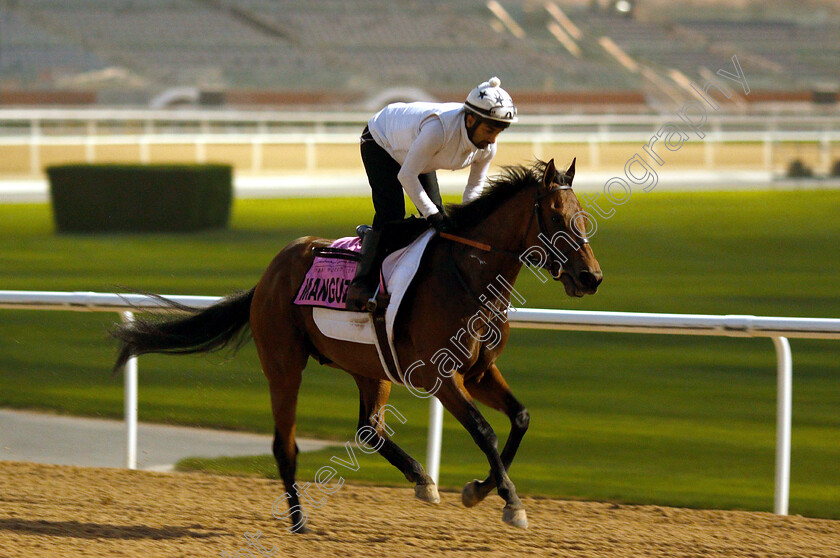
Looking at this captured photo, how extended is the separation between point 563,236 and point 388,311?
688 mm

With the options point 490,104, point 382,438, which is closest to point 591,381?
point 382,438

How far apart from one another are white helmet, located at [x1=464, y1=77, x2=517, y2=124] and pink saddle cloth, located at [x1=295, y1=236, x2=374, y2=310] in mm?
754

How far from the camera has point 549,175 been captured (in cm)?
359

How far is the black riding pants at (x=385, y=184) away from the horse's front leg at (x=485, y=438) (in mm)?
714

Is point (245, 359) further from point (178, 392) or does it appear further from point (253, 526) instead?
point (253, 526)

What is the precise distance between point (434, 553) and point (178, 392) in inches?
134

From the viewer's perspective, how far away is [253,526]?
12.9 feet

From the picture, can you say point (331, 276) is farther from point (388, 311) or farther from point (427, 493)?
point (427, 493)

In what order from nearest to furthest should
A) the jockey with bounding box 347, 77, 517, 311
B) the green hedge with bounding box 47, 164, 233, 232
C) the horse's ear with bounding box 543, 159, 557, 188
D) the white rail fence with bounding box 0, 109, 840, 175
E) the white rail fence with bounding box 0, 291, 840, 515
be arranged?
the horse's ear with bounding box 543, 159, 557, 188 < the jockey with bounding box 347, 77, 517, 311 < the white rail fence with bounding box 0, 291, 840, 515 < the green hedge with bounding box 47, 164, 233, 232 < the white rail fence with bounding box 0, 109, 840, 175

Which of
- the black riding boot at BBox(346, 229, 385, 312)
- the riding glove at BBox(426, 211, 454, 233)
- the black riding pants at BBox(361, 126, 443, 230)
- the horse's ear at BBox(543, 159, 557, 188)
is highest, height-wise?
the black riding pants at BBox(361, 126, 443, 230)

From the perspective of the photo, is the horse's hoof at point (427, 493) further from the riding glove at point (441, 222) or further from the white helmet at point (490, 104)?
the white helmet at point (490, 104)

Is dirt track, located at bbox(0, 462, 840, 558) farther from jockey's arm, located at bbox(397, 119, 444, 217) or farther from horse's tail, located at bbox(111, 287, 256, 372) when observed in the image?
jockey's arm, located at bbox(397, 119, 444, 217)

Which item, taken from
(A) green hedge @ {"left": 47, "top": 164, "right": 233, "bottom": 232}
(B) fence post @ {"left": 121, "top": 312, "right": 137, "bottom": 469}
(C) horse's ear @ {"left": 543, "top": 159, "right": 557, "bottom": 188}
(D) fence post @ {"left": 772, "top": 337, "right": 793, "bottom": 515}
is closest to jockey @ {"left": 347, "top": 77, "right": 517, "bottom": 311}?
(C) horse's ear @ {"left": 543, "top": 159, "right": 557, "bottom": 188}

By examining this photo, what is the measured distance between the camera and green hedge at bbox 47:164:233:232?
13781 millimetres
